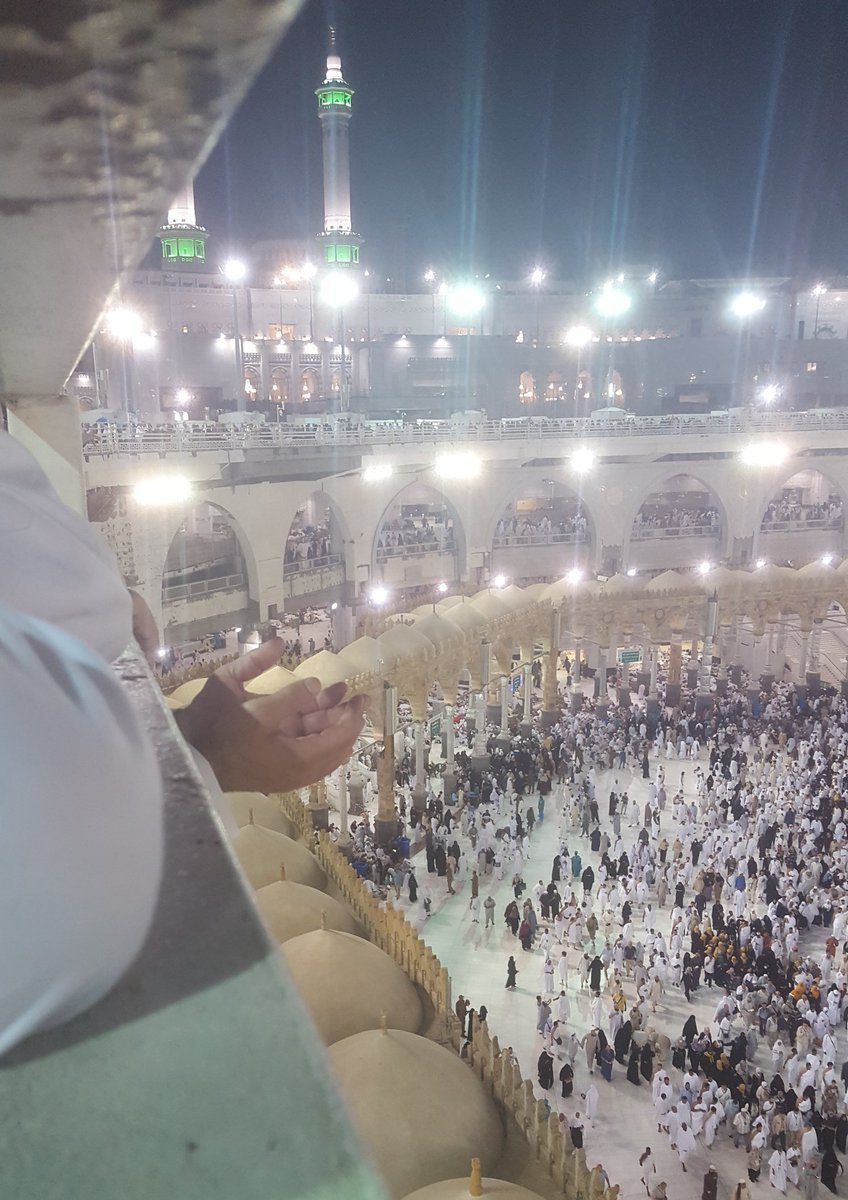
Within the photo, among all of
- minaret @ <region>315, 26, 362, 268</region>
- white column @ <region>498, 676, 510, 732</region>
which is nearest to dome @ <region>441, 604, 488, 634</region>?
white column @ <region>498, 676, 510, 732</region>

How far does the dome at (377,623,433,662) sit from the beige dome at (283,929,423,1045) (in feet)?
21.1

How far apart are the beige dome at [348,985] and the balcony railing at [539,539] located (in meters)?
17.5

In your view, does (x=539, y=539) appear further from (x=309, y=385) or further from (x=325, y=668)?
(x=309, y=385)

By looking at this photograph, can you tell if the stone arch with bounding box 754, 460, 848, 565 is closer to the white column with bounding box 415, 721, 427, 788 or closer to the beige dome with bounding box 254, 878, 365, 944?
the white column with bounding box 415, 721, 427, 788

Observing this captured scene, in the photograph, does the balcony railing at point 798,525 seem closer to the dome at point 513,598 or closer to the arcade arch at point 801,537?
the arcade arch at point 801,537

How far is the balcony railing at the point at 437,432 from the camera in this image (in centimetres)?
1636

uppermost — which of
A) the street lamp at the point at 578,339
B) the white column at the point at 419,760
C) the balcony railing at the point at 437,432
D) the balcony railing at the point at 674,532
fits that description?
the street lamp at the point at 578,339

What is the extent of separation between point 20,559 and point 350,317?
3702 centimetres

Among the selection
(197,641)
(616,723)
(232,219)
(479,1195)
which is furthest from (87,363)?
(479,1195)

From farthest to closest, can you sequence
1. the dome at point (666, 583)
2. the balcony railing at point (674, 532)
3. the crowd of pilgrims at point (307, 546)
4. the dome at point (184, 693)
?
1. the balcony railing at point (674, 532)
2. the crowd of pilgrims at point (307, 546)
3. the dome at point (666, 583)
4. the dome at point (184, 693)

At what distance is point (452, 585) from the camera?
22.6 metres

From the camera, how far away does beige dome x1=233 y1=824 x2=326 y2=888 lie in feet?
26.2

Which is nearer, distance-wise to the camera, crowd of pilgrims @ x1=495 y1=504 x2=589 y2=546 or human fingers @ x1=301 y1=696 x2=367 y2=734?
human fingers @ x1=301 y1=696 x2=367 y2=734

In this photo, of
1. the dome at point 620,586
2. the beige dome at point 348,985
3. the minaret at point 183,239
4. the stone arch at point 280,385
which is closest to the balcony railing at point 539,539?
the dome at point 620,586
